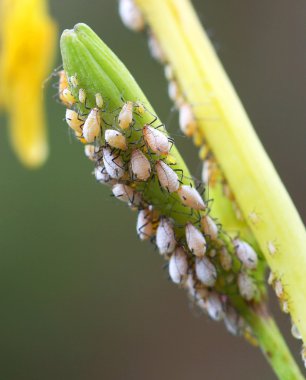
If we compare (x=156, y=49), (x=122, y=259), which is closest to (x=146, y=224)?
(x=156, y=49)

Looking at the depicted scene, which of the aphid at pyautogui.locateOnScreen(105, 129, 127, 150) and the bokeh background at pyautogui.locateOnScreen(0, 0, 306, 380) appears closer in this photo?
the aphid at pyautogui.locateOnScreen(105, 129, 127, 150)

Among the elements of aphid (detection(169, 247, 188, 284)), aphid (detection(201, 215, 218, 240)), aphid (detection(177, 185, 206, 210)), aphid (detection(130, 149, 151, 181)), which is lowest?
aphid (detection(169, 247, 188, 284))

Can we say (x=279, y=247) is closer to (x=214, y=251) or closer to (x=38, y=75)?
(x=214, y=251)

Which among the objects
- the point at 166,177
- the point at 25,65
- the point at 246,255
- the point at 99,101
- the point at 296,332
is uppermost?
the point at 25,65

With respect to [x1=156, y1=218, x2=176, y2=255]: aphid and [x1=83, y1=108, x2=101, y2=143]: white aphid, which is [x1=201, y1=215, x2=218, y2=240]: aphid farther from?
[x1=83, y1=108, x2=101, y2=143]: white aphid

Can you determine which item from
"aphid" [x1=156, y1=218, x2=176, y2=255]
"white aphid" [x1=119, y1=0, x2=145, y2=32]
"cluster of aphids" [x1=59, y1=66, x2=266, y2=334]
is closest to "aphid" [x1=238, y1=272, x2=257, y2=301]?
"cluster of aphids" [x1=59, y1=66, x2=266, y2=334]

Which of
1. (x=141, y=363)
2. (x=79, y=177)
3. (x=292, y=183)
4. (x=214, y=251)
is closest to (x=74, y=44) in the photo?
(x=214, y=251)

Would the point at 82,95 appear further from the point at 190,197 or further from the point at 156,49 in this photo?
the point at 156,49
